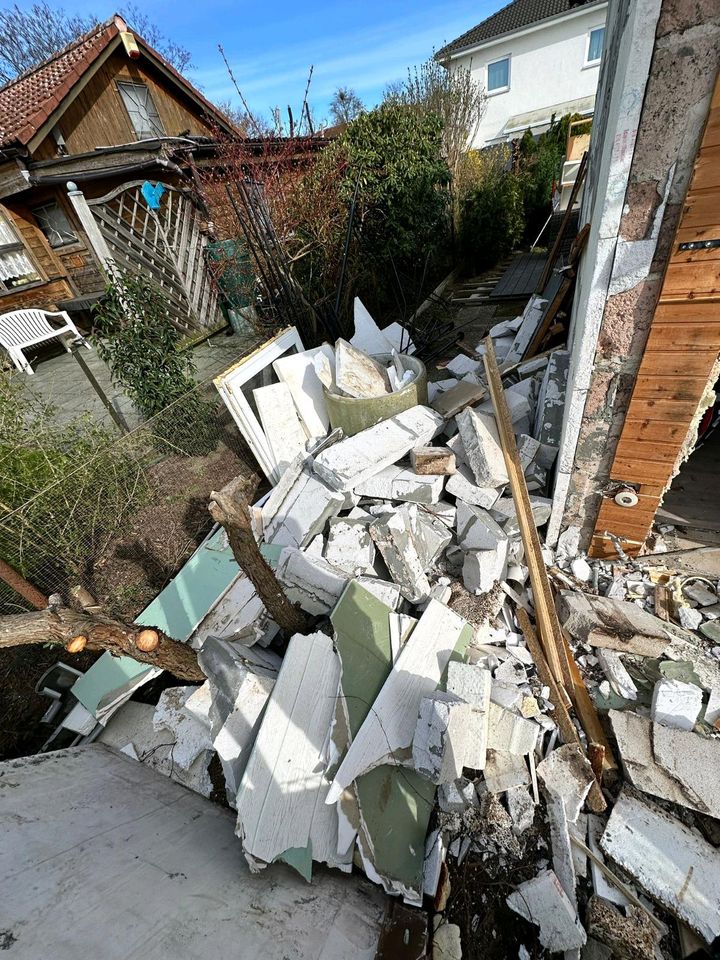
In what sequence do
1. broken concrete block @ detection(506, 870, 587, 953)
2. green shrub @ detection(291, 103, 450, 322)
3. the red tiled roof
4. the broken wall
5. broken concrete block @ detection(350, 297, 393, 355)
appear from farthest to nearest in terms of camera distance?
the red tiled roof → green shrub @ detection(291, 103, 450, 322) → broken concrete block @ detection(350, 297, 393, 355) → broken concrete block @ detection(506, 870, 587, 953) → the broken wall

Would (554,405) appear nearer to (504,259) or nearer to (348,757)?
(348,757)

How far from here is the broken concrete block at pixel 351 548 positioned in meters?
3.04

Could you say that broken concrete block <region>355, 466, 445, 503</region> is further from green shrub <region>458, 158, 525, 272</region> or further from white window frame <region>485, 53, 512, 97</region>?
white window frame <region>485, 53, 512, 97</region>

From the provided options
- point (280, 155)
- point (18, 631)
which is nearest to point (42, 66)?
point (280, 155)

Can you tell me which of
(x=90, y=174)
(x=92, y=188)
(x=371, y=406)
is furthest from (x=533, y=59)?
(x=371, y=406)

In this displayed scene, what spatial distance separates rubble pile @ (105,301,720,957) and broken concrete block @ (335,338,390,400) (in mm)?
1444

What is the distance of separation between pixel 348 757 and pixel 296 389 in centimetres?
338

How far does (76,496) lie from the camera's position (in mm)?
3645

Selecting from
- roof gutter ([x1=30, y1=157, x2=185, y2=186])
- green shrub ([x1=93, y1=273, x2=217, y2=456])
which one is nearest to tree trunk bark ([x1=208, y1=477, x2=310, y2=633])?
green shrub ([x1=93, y1=273, x2=217, y2=456])

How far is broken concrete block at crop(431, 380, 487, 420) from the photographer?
3.82m

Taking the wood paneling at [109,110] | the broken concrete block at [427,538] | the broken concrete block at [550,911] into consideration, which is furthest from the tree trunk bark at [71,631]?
the wood paneling at [109,110]

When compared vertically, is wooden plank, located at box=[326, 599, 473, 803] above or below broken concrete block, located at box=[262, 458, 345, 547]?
below

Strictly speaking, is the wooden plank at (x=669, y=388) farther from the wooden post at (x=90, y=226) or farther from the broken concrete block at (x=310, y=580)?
the wooden post at (x=90, y=226)

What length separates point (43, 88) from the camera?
26.3 feet
